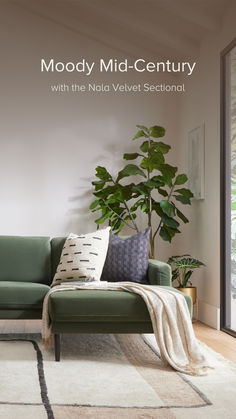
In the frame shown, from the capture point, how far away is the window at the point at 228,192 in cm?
533

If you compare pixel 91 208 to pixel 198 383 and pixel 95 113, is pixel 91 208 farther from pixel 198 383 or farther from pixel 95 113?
pixel 198 383

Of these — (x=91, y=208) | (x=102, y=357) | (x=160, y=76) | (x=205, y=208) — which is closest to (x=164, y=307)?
(x=102, y=357)

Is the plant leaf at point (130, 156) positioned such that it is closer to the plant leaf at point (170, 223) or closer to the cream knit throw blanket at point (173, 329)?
the plant leaf at point (170, 223)

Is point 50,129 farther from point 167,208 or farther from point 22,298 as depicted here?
point 22,298

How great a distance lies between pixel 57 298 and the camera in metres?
3.98

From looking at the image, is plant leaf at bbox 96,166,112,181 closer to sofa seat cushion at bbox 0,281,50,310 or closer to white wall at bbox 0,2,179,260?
white wall at bbox 0,2,179,260

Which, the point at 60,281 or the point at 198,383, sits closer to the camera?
the point at 198,383

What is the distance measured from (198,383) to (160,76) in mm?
4394

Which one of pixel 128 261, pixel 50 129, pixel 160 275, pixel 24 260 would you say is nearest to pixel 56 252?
pixel 24 260

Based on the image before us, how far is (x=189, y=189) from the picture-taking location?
Answer: 6.57 meters

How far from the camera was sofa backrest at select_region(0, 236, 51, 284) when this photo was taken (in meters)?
5.06

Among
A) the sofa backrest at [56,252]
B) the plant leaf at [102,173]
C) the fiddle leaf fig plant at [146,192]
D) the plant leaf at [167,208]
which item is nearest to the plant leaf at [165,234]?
the fiddle leaf fig plant at [146,192]

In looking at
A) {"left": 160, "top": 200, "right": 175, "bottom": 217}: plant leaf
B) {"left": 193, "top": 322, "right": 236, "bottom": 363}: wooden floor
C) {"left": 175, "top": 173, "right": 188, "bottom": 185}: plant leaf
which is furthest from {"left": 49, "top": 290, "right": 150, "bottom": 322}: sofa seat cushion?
{"left": 175, "top": 173, "right": 188, "bottom": 185}: plant leaf

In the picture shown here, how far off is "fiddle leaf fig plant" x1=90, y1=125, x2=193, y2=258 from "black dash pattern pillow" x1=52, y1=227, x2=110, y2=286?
1511 millimetres
